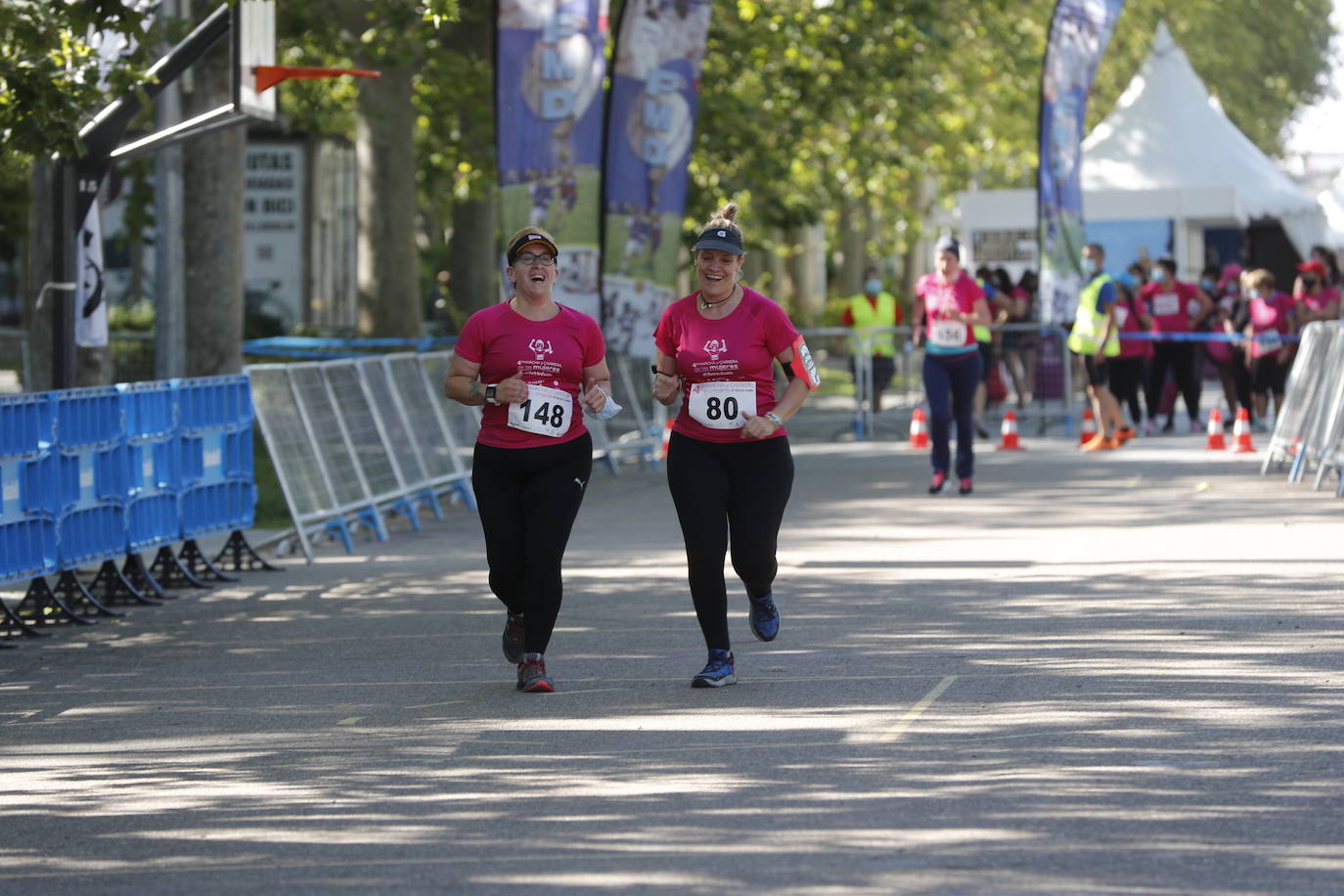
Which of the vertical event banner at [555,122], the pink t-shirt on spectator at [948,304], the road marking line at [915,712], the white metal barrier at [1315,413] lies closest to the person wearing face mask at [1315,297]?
the white metal barrier at [1315,413]

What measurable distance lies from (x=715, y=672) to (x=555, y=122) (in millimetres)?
10221

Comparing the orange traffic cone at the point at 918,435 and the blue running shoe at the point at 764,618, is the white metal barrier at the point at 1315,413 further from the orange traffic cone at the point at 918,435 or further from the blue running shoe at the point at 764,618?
the blue running shoe at the point at 764,618

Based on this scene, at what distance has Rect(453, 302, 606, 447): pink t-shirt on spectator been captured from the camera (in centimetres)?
902

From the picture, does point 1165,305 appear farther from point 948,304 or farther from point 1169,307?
point 948,304

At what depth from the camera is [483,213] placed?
105ft

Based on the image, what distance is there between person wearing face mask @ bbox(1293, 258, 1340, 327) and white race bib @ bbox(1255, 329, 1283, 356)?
464 millimetres

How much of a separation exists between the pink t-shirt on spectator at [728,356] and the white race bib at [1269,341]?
1609 centimetres

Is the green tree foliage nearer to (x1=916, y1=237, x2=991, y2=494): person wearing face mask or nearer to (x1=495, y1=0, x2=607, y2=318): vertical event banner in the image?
(x1=495, y1=0, x2=607, y2=318): vertical event banner

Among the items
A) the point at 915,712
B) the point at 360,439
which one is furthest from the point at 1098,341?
the point at 915,712

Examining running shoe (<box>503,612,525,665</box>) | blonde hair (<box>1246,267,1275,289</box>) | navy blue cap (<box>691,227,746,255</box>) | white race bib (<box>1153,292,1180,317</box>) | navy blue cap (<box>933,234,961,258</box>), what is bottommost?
running shoe (<box>503,612,525,665</box>)

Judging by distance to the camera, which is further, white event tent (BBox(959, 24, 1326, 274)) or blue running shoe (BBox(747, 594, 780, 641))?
white event tent (BBox(959, 24, 1326, 274))

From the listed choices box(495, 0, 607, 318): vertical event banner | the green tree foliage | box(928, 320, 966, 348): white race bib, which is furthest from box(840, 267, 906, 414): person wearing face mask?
the green tree foliage

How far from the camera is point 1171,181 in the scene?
35.8 m

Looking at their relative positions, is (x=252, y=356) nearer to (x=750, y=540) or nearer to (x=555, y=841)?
(x=750, y=540)
